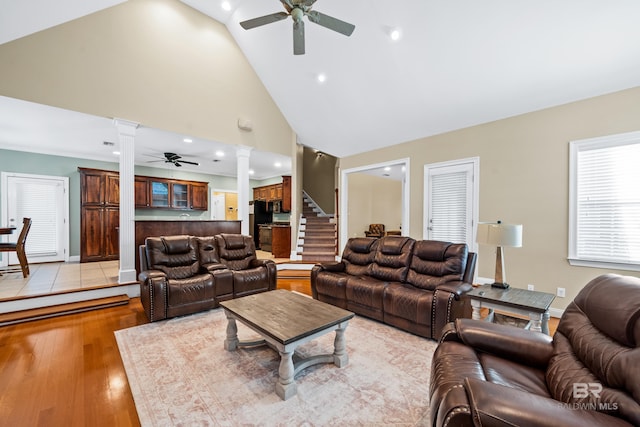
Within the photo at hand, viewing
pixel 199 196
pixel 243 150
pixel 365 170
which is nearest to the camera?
pixel 243 150

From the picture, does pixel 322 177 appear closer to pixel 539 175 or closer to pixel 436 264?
pixel 539 175

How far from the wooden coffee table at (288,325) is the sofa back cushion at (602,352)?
56.1 inches

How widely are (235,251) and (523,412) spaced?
4141mm

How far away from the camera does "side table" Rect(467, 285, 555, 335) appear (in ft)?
7.68

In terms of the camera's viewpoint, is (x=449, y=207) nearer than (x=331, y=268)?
No

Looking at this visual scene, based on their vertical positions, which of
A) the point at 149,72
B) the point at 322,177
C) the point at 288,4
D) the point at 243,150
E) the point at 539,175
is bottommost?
the point at 539,175

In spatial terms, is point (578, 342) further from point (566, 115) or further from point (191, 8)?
point (191, 8)

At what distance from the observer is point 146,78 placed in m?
4.58

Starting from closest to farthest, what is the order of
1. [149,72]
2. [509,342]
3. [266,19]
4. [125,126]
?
[509,342] → [266,19] → [125,126] → [149,72]

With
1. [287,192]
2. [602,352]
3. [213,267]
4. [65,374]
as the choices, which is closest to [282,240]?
[287,192]

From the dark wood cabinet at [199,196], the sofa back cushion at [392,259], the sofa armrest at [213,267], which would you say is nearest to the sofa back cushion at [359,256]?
the sofa back cushion at [392,259]

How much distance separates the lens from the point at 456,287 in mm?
2840

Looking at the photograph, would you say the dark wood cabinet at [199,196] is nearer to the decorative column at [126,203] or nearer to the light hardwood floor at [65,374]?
the decorative column at [126,203]

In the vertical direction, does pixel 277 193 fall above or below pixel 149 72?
below
